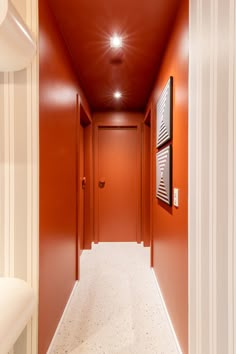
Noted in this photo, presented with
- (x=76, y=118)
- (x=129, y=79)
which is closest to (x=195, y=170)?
(x=76, y=118)

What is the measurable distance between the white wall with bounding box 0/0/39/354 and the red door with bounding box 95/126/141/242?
2.75 metres

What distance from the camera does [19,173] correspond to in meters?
1.28

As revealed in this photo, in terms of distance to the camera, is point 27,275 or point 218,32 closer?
point 218,32

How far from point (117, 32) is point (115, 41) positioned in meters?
0.13

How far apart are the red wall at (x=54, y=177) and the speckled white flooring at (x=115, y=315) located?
164 millimetres

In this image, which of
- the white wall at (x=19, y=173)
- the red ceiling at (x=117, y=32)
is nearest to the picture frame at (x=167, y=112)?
the red ceiling at (x=117, y=32)

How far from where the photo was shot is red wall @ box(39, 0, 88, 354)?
4.56ft

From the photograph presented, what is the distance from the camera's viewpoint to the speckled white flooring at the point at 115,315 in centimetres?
159

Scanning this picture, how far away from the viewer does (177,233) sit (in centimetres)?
158

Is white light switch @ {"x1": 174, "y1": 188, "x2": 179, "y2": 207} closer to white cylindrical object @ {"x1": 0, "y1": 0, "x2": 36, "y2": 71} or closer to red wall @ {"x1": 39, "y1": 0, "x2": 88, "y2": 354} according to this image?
red wall @ {"x1": 39, "y1": 0, "x2": 88, "y2": 354}

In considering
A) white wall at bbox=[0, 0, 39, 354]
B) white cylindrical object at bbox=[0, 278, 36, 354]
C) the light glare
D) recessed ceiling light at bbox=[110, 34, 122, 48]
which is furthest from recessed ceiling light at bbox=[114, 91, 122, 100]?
white cylindrical object at bbox=[0, 278, 36, 354]

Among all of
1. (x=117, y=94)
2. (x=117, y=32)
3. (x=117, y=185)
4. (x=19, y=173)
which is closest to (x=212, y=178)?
(x=19, y=173)
